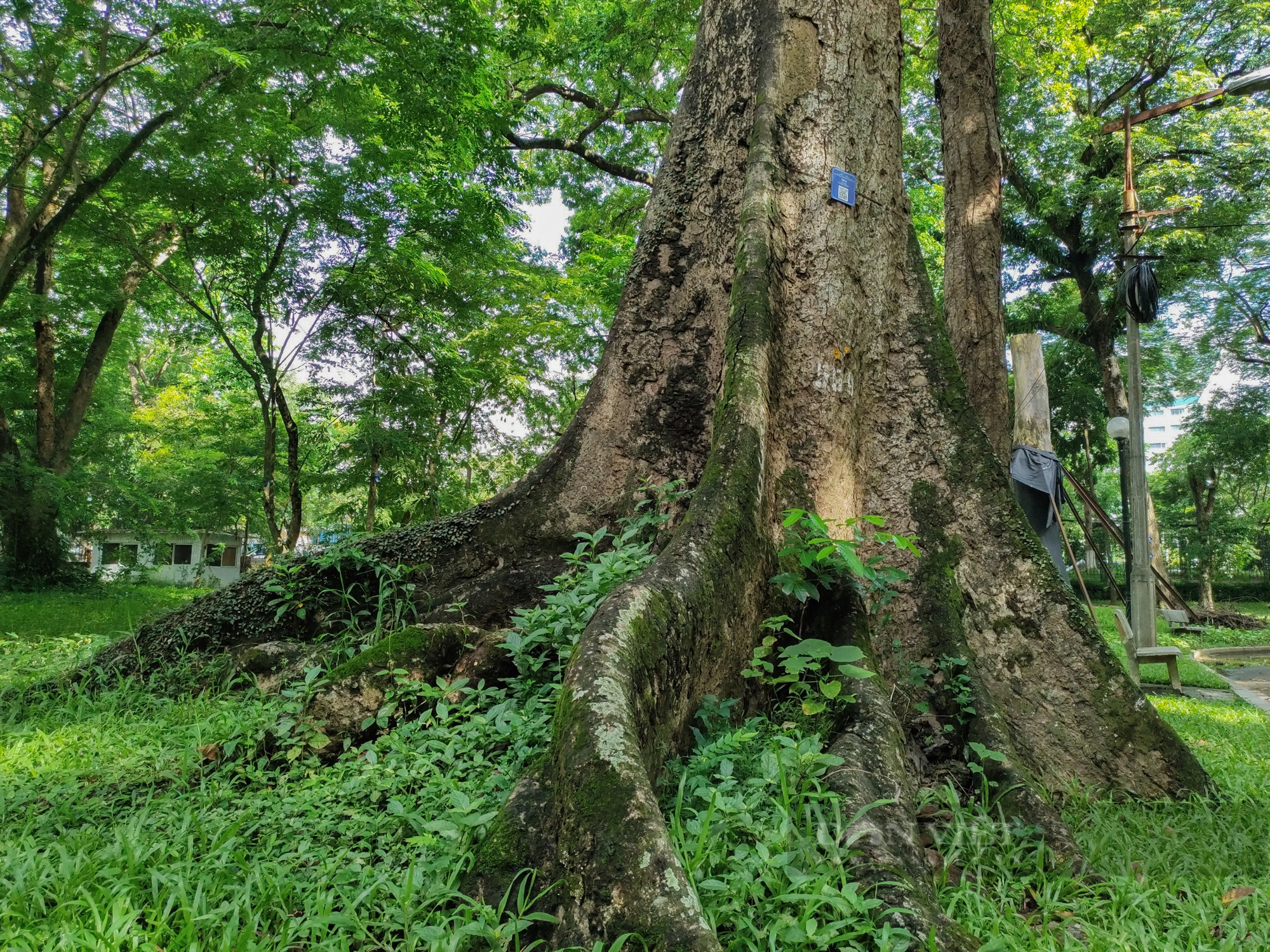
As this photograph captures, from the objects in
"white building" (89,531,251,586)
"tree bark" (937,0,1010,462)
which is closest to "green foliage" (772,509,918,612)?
"tree bark" (937,0,1010,462)

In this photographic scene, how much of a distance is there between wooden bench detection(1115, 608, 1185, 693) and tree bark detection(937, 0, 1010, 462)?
2398 mm

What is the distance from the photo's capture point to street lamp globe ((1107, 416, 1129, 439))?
427 inches

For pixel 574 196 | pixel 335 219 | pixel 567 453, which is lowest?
pixel 567 453

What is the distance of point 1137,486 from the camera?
32.0 ft

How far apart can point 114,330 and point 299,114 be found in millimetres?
6514

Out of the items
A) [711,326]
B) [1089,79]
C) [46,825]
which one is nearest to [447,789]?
[46,825]

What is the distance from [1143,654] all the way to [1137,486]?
284 centimetres

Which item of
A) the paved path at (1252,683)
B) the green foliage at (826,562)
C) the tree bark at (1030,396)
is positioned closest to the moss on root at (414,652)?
the green foliage at (826,562)

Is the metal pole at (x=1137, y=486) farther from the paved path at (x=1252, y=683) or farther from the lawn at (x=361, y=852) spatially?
the lawn at (x=361, y=852)

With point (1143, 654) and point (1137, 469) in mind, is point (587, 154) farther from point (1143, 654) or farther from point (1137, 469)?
point (1143, 654)

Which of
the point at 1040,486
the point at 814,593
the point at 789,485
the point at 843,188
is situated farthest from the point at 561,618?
the point at 1040,486

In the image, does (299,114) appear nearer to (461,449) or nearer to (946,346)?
(461,449)

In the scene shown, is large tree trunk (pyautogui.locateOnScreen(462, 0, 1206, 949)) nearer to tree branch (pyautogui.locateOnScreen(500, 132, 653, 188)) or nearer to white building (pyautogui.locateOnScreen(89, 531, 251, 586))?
tree branch (pyautogui.locateOnScreen(500, 132, 653, 188))

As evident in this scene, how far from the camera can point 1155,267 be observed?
18219 mm
